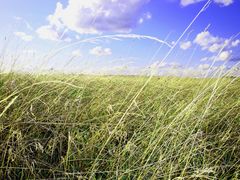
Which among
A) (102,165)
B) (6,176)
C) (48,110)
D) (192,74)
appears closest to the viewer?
(6,176)

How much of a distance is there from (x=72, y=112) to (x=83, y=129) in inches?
6.2

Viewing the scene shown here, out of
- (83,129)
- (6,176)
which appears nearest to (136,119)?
(83,129)

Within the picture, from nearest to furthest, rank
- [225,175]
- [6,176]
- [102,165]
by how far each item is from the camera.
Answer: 1. [6,176]
2. [102,165]
3. [225,175]

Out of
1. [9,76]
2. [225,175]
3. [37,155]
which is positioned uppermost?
[9,76]

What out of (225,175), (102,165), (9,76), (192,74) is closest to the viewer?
(102,165)

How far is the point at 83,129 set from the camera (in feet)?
7.51

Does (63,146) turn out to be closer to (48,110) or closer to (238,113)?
(48,110)

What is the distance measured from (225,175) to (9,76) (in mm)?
2024

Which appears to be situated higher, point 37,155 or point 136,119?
point 136,119

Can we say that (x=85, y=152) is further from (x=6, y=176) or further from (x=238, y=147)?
(x=238, y=147)

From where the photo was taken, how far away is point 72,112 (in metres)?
2.26

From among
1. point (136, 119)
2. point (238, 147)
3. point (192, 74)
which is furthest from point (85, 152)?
point (192, 74)

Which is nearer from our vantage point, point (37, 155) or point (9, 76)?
point (37, 155)

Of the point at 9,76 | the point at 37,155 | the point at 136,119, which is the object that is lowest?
the point at 37,155
